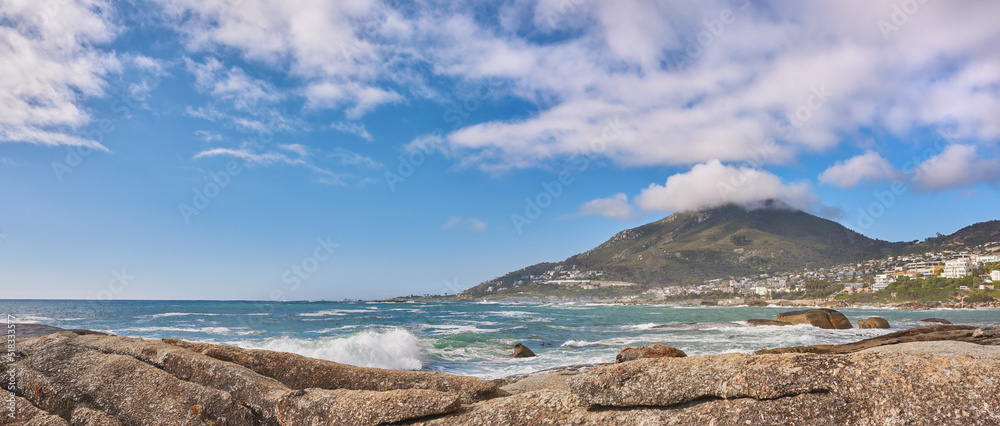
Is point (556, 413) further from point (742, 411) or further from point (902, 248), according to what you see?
point (902, 248)

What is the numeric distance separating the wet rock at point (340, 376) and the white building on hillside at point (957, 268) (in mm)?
160313

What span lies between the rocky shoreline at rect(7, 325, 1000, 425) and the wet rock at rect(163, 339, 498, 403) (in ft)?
0.07

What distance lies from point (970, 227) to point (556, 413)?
252 metres

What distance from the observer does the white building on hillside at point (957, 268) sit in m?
121

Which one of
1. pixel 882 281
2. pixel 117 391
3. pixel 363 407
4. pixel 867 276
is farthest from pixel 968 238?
pixel 117 391

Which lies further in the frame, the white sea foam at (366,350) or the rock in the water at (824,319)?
the rock in the water at (824,319)

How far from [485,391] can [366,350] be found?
20.9 m

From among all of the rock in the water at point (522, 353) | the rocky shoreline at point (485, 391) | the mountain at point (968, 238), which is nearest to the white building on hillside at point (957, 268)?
the mountain at point (968, 238)

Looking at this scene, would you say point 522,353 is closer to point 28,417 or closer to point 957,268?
point 28,417

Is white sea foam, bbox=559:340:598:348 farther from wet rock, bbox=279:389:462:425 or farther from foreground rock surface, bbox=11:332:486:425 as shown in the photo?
wet rock, bbox=279:389:462:425

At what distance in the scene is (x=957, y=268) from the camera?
12350 centimetres

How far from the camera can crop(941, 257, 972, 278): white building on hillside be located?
121000mm

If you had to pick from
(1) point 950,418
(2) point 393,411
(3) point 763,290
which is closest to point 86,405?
(2) point 393,411

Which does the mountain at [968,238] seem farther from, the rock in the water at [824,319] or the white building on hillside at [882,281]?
the rock in the water at [824,319]
